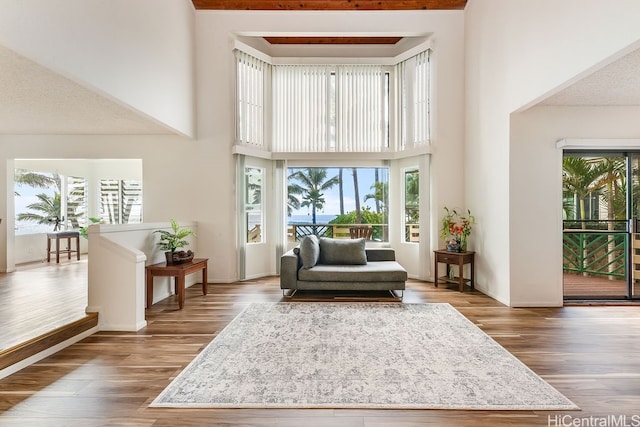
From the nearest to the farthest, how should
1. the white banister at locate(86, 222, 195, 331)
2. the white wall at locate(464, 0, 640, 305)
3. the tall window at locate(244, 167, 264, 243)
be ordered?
the white wall at locate(464, 0, 640, 305)
the white banister at locate(86, 222, 195, 331)
the tall window at locate(244, 167, 264, 243)

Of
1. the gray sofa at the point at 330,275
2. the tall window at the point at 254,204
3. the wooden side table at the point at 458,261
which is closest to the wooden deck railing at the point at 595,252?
the wooden side table at the point at 458,261

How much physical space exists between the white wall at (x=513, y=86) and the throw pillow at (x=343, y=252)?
185 centimetres

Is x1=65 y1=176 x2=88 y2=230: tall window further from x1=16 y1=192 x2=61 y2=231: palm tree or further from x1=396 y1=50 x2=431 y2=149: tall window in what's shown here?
x1=396 y1=50 x2=431 y2=149: tall window

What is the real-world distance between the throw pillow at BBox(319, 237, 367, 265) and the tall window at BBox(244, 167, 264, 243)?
5.14ft

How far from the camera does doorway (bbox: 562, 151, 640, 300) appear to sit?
4.63 meters

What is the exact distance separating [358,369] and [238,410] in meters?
0.95

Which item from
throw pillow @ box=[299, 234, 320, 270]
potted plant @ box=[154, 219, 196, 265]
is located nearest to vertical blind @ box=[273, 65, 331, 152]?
throw pillow @ box=[299, 234, 320, 270]

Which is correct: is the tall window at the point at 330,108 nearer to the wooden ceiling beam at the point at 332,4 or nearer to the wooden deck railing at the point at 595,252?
the wooden ceiling beam at the point at 332,4

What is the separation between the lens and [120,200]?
30.6 ft

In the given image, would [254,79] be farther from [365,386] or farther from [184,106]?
[365,386]

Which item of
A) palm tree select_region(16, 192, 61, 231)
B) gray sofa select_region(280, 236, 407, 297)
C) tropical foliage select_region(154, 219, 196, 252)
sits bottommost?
gray sofa select_region(280, 236, 407, 297)

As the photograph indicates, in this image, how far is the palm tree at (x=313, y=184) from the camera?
269 inches

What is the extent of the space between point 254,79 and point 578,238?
5.74 m

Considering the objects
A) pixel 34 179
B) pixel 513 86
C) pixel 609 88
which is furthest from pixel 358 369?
pixel 34 179
